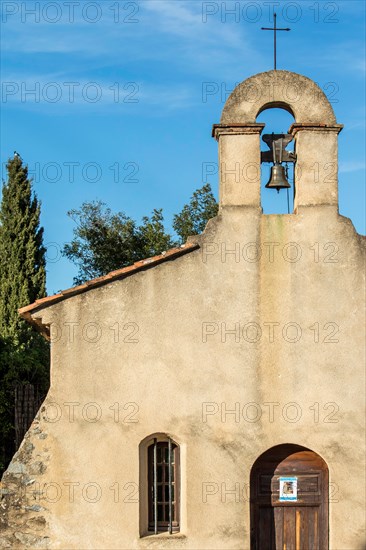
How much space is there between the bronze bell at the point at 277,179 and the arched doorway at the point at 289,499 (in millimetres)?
3860

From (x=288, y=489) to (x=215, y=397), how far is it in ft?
5.62

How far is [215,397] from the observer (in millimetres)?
10328

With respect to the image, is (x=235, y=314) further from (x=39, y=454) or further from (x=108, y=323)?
(x=39, y=454)

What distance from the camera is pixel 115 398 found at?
33.6 ft

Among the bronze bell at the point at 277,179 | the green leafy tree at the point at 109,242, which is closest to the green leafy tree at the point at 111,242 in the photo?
the green leafy tree at the point at 109,242

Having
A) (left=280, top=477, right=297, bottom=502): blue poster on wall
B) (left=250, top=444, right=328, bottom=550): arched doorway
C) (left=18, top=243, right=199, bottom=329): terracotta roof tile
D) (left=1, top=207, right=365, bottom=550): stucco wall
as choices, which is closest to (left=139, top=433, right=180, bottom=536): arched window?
(left=1, top=207, right=365, bottom=550): stucco wall

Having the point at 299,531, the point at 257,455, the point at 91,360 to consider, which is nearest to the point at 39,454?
the point at 91,360

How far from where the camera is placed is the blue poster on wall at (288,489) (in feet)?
34.3

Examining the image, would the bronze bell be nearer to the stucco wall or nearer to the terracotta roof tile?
the stucco wall

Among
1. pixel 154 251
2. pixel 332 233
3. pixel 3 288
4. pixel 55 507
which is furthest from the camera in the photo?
pixel 154 251

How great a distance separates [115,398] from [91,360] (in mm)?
631

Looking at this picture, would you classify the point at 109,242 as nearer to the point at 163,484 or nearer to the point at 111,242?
the point at 111,242

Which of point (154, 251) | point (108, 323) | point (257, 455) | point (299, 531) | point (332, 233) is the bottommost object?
point (299, 531)

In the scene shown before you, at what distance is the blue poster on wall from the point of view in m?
10.5
